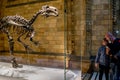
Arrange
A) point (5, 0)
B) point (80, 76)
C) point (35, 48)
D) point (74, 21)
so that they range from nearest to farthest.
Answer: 1. point (80, 76)
2. point (74, 21)
3. point (35, 48)
4. point (5, 0)

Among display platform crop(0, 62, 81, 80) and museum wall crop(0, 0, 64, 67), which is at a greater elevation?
museum wall crop(0, 0, 64, 67)

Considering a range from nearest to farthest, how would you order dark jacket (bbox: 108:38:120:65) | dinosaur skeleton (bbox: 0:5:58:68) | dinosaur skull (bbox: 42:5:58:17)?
dark jacket (bbox: 108:38:120:65)
dinosaur skull (bbox: 42:5:58:17)
dinosaur skeleton (bbox: 0:5:58:68)

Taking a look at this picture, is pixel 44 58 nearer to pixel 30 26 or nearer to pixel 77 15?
pixel 30 26

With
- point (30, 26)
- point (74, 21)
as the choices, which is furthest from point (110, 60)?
point (30, 26)

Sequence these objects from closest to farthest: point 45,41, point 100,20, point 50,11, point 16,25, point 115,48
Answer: point 115,48 → point 50,11 → point 16,25 → point 100,20 → point 45,41

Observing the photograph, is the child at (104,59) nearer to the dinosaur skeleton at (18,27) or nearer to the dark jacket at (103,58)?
the dark jacket at (103,58)

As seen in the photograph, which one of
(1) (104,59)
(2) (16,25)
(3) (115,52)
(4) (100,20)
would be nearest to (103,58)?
(1) (104,59)

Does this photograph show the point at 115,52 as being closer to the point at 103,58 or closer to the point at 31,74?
the point at 103,58

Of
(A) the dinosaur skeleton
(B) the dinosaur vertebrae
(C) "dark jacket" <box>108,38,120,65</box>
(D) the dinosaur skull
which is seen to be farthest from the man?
(B) the dinosaur vertebrae

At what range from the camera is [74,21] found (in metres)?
4.04

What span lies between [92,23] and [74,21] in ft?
1.94

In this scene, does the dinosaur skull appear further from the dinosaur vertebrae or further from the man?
the man

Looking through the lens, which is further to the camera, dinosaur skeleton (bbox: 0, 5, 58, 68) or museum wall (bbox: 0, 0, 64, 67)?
museum wall (bbox: 0, 0, 64, 67)

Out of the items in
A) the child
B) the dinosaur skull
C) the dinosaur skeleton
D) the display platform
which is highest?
the dinosaur skull
